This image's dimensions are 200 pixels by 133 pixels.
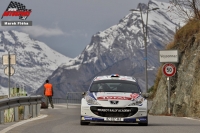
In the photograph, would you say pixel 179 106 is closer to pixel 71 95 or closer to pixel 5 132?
pixel 5 132

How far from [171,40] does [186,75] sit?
522 cm

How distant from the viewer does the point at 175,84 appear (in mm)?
31531

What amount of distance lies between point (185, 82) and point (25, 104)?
8777 millimetres

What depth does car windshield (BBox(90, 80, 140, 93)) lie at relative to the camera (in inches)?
704

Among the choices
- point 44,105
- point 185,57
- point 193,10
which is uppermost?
point 193,10

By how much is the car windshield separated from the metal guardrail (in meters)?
A: 2.79

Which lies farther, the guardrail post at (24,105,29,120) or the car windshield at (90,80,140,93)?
the guardrail post at (24,105,29,120)

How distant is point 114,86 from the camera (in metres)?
18.4

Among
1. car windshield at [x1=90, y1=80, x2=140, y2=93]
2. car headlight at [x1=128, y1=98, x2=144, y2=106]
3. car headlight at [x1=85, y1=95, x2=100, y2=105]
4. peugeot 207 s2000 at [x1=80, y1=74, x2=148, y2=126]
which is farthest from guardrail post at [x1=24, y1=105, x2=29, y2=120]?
car headlight at [x1=128, y1=98, x2=144, y2=106]

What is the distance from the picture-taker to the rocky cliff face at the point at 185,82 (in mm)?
26312

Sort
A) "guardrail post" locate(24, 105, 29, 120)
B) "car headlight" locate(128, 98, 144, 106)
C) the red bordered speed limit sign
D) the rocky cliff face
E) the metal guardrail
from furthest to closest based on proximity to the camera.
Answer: the red bordered speed limit sign
the rocky cliff face
"guardrail post" locate(24, 105, 29, 120)
the metal guardrail
"car headlight" locate(128, 98, 144, 106)

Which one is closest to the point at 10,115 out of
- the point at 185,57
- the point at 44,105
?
the point at 185,57

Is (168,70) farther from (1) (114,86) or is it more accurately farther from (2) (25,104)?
(1) (114,86)

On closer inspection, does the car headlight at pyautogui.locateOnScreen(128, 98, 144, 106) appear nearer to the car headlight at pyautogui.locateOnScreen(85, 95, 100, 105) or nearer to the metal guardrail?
the car headlight at pyautogui.locateOnScreen(85, 95, 100, 105)
